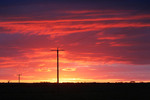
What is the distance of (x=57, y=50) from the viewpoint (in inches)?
3991
